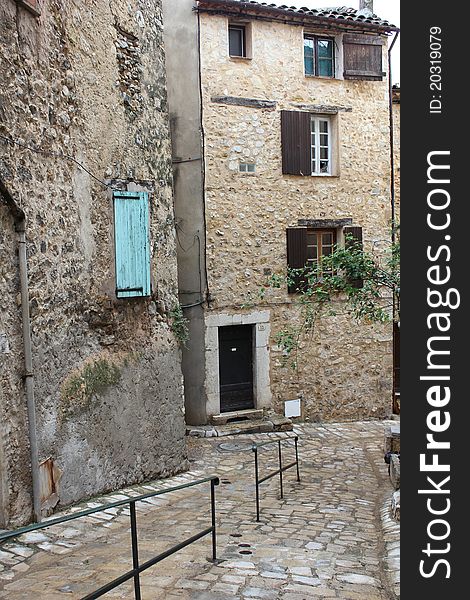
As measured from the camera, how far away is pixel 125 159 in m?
8.11

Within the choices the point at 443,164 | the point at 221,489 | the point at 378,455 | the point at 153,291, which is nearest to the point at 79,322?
the point at 153,291

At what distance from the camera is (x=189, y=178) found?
475 inches

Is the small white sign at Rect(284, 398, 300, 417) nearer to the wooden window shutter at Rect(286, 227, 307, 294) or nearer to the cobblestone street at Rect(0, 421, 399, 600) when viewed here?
the wooden window shutter at Rect(286, 227, 307, 294)

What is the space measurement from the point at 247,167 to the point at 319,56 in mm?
2894

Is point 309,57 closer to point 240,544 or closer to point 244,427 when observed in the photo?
point 244,427

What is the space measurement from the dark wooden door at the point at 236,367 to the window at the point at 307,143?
3289mm

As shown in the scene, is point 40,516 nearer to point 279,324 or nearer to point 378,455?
point 378,455

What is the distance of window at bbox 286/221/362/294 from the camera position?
12594mm

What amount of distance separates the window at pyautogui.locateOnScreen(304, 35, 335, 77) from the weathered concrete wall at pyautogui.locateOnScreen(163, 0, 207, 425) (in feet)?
7.94

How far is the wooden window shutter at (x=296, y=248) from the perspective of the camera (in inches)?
495

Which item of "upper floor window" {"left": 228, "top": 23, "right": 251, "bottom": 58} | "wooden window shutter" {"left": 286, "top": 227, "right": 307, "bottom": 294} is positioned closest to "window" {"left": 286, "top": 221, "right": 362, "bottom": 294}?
"wooden window shutter" {"left": 286, "top": 227, "right": 307, "bottom": 294}

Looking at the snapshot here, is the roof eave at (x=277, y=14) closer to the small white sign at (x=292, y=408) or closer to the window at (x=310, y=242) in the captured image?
the window at (x=310, y=242)

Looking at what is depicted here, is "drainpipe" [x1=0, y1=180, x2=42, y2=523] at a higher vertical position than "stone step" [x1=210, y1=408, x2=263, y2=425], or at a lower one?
higher

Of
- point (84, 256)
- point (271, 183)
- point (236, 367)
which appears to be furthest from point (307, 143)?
point (84, 256)
